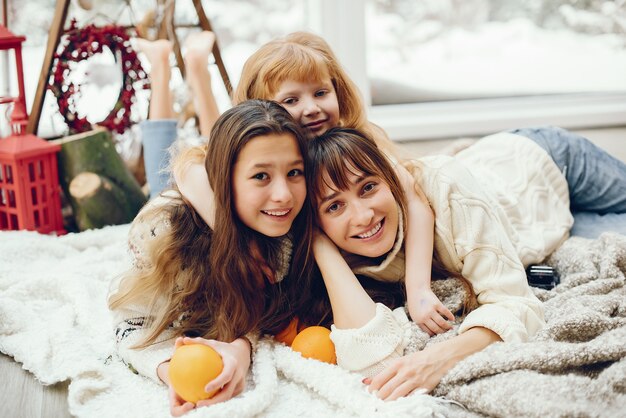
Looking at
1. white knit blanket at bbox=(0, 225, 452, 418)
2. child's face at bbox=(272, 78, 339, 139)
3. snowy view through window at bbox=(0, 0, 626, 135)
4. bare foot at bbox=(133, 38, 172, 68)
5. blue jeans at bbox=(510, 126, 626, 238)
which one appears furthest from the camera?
snowy view through window at bbox=(0, 0, 626, 135)

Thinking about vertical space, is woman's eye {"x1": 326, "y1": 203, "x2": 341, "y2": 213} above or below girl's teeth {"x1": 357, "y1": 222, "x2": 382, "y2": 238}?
above

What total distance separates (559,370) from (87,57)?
195 cm

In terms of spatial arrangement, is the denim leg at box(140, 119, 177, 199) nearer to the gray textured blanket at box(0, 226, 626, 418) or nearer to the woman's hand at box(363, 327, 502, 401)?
the gray textured blanket at box(0, 226, 626, 418)

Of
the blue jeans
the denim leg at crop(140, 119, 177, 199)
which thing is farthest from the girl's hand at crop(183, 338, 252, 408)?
the blue jeans

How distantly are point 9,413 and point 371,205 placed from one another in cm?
78

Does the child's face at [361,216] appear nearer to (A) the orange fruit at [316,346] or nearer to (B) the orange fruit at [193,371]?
(A) the orange fruit at [316,346]

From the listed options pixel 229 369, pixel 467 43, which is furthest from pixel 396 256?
pixel 467 43

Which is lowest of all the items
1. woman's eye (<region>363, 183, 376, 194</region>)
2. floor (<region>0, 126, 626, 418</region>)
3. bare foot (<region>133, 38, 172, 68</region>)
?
floor (<region>0, 126, 626, 418</region>)

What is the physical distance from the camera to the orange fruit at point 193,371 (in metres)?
1.27

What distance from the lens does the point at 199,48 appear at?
2348mm

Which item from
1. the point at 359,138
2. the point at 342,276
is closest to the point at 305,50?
the point at 359,138

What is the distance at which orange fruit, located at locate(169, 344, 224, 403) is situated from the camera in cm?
127

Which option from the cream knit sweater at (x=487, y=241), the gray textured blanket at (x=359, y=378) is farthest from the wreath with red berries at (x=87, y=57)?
the cream knit sweater at (x=487, y=241)

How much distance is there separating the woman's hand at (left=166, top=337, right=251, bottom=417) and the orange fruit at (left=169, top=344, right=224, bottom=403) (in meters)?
0.01
